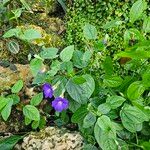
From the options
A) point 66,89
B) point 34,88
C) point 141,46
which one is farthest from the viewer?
point 34,88

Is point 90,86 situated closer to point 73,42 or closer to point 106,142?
point 106,142

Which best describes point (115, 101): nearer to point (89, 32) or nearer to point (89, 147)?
point (89, 147)

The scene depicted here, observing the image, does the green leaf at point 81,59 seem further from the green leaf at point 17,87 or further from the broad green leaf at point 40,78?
the green leaf at point 17,87

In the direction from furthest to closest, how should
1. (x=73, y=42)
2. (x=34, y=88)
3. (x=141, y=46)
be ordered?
1. (x=73, y=42)
2. (x=34, y=88)
3. (x=141, y=46)

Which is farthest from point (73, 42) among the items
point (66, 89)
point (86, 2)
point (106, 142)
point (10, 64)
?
point (106, 142)

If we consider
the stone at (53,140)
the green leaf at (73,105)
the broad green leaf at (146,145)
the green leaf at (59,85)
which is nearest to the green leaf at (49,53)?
the green leaf at (59,85)

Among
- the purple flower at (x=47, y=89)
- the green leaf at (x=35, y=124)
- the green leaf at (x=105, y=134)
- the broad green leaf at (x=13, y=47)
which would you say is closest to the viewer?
the green leaf at (x=105, y=134)

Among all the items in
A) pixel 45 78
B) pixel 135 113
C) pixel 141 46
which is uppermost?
pixel 141 46

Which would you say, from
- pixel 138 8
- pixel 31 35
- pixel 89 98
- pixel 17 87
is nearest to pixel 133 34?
pixel 138 8

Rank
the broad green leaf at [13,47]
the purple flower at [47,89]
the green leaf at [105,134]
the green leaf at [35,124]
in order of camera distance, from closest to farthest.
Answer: the green leaf at [105,134], the purple flower at [47,89], the green leaf at [35,124], the broad green leaf at [13,47]
